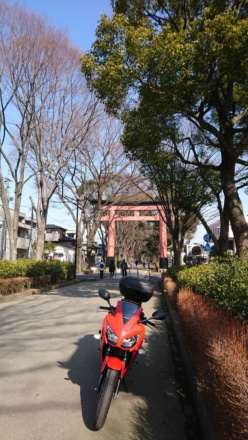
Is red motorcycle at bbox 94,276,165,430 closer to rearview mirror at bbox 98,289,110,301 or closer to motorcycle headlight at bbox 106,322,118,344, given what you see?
motorcycle headlight at bbox 106,322,118,344

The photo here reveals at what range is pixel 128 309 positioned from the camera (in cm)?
381

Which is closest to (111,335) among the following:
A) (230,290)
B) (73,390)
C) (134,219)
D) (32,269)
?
(73,390)

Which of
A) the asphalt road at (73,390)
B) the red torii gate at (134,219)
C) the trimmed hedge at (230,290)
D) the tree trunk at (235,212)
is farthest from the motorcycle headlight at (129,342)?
the red torii gate at (134,219)

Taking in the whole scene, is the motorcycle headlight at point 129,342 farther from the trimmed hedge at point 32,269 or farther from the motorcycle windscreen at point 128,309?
the trimmed hedge at point 32,269

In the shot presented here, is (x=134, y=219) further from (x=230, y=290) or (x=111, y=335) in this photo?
(x=111, y=335)

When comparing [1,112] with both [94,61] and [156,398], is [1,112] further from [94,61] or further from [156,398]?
[156,398]

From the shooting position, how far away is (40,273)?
15.9m

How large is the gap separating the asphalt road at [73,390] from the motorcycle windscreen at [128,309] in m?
0.88

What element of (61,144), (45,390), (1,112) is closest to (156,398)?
(45,390)

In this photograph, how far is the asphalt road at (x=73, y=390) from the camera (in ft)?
10.2

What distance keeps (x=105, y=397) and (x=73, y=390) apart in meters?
0.93

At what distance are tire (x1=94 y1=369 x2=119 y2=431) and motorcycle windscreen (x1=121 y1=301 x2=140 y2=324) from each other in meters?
0.52

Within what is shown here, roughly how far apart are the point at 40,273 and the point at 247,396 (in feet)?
47.7

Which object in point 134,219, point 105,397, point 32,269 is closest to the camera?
point 105,397
